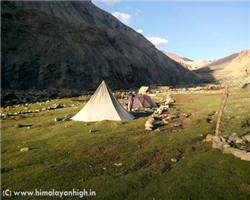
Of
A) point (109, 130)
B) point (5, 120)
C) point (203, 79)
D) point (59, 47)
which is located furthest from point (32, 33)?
point (203, 79)

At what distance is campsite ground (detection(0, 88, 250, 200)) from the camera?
8.79 metres

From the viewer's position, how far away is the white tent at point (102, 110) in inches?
837

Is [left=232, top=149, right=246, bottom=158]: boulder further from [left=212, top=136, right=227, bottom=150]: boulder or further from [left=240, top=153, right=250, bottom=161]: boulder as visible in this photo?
[left=212, top=136, right=227, bottom=150]: boulder

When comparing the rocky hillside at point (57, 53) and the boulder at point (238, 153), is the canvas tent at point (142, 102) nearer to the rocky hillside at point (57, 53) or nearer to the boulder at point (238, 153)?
the boulder at point (238, 153)

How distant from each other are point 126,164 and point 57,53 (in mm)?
60619

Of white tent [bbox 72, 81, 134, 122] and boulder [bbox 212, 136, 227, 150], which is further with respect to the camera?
white tent [bbox 72, 81, 134, 122]

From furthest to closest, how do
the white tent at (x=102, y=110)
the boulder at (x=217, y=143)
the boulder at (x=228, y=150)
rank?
the white tent at (x=102, y=110)
the boulder at (x=217, y=143)
the boulder at (x=228, y=150)

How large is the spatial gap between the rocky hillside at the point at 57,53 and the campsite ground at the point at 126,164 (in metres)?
45.6

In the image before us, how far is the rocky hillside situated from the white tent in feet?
131

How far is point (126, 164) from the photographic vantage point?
1101 centimetres

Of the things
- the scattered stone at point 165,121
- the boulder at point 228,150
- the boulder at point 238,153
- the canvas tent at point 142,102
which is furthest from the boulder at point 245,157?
the canvas tent at point 142,102

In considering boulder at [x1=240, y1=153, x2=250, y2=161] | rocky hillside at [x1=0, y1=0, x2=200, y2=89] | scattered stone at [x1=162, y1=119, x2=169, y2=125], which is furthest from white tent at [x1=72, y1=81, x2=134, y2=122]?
rocky hillside at [x1=0, y1=0, x2=200, y2=89]

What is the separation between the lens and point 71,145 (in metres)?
13.7

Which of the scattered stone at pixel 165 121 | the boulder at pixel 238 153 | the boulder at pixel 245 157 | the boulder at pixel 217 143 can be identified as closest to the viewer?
the boulder at pixel 245 157
